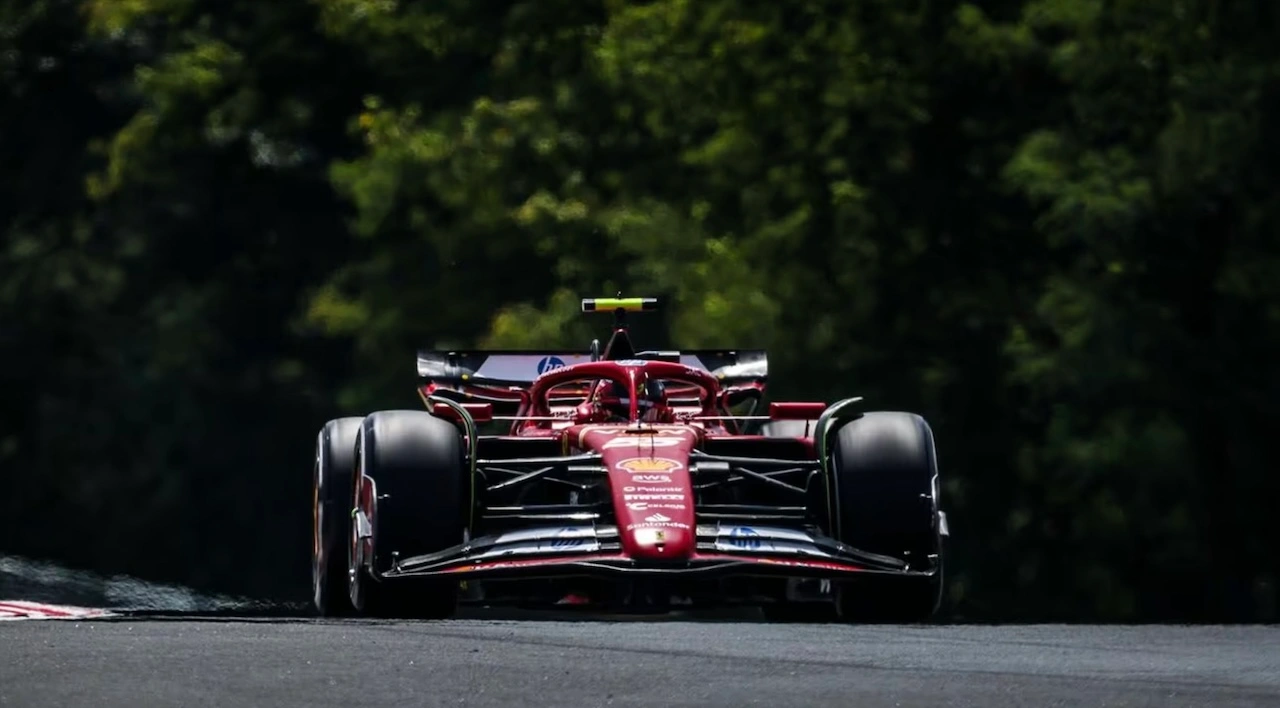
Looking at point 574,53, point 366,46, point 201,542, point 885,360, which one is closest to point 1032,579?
point 885,360

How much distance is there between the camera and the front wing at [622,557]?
12953mm

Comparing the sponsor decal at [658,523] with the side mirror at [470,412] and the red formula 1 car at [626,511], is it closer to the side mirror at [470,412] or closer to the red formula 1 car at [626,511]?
the red formula 1 car at [626,511]

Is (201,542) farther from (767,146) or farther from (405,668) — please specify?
(405,668)

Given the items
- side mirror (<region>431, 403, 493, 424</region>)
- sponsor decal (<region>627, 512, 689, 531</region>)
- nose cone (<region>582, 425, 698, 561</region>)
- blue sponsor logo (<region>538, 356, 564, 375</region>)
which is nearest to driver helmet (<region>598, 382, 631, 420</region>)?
side mirror (<region>431, 403, 493, 424</region>)

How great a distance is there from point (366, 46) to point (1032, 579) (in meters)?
11.4

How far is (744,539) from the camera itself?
13305 mm

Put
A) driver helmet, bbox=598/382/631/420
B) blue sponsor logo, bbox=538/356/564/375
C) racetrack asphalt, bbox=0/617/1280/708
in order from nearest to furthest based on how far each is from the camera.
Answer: racetrack asphalt, bbox=0/617/1280/708 < driver helmet, bbox=598/382/631/420 < blue sponsor logo, bbox=538/356/564/375

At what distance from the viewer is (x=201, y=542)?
139ft

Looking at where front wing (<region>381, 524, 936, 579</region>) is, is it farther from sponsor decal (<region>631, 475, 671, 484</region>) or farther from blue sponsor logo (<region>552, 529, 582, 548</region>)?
sponsor decal (<region>631, 475, 671, 484</region>)

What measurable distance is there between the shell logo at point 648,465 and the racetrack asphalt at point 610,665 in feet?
4.81

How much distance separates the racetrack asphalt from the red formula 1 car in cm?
87

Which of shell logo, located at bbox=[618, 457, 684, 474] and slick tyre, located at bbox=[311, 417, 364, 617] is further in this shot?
slick tyre, located at bbox=[311, 417, 364, 617]

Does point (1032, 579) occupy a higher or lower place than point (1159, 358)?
lower

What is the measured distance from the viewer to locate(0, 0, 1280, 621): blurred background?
2756 centimetres
